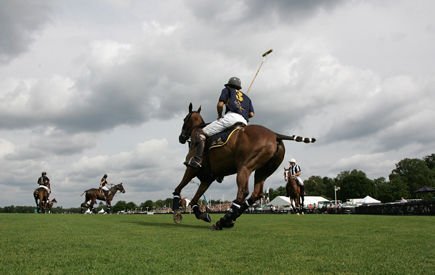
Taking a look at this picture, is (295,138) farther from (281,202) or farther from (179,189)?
(281,202)

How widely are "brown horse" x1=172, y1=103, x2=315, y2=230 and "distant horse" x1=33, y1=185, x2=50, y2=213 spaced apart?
2485 cm

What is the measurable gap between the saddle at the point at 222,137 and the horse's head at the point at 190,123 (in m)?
1.16

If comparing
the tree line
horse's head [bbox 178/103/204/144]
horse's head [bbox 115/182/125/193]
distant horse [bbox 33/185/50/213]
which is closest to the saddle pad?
horse's head [bbox 178/103/204/144]

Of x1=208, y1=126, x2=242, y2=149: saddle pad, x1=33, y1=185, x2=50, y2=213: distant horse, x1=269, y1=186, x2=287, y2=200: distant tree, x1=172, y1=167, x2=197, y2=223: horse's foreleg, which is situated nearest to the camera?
x1=208, y1=126, x2=242, y2=149: saddle pad

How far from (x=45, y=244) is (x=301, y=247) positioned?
3560 millimetres

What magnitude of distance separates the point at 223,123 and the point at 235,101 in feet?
2.41

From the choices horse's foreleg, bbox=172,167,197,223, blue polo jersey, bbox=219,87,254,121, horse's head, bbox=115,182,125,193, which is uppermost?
blue polo jersey, bbox=219,87,254,121

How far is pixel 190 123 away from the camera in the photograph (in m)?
11.5

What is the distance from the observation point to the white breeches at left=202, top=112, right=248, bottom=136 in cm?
1029

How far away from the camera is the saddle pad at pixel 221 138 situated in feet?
32.7

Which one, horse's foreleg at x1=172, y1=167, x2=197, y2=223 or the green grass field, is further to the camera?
horse's foreleg at x1=172, y1=167, x2=197, y2=223

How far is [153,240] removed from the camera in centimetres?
665

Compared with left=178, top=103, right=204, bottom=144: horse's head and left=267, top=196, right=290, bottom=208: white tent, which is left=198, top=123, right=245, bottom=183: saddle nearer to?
left=178, top=103, right=204, bottom=144: horse's head

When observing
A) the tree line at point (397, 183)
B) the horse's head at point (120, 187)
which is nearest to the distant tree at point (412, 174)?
the tree line at point (397, 183)
